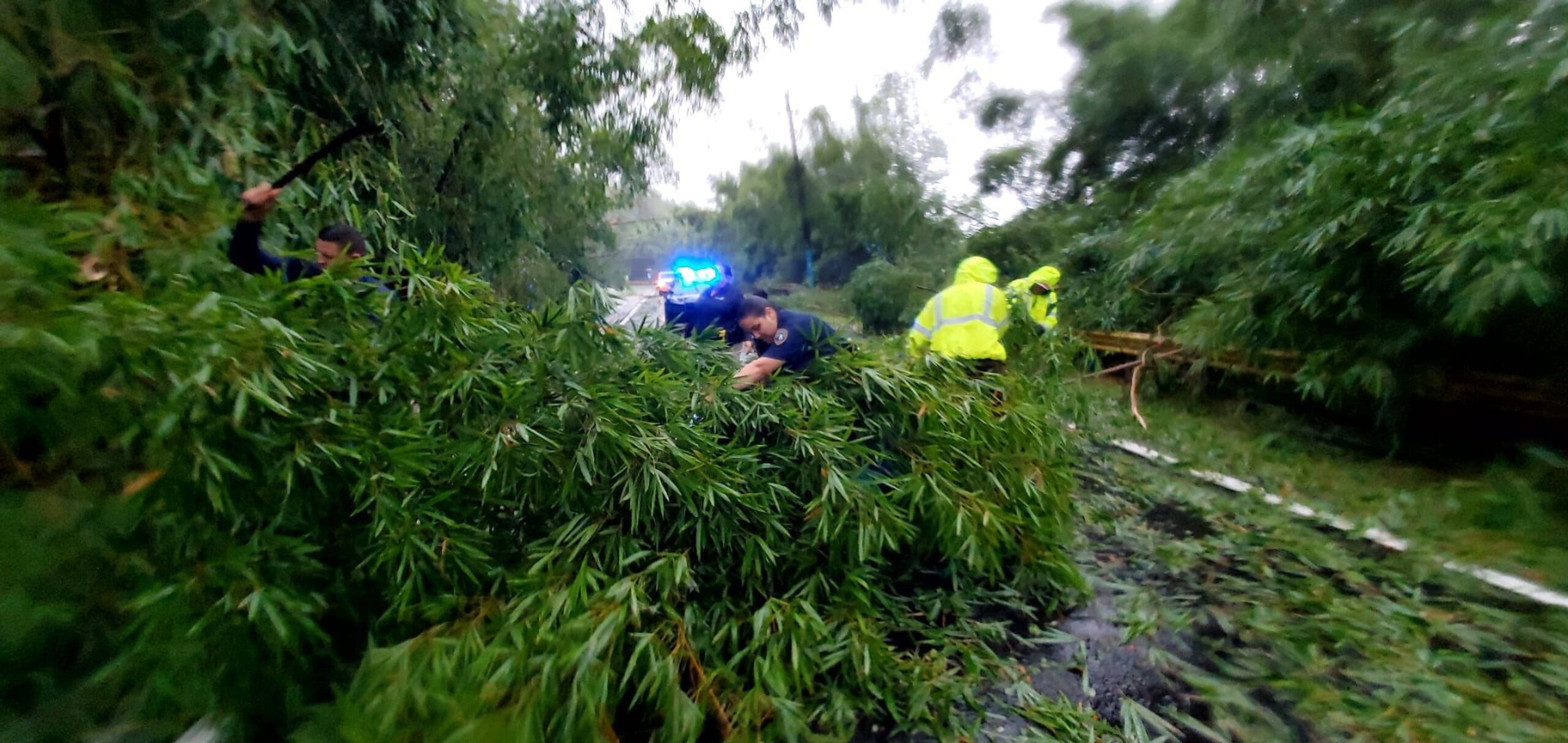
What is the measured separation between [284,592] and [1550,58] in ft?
16.2

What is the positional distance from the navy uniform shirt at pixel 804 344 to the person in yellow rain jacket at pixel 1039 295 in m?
1.61

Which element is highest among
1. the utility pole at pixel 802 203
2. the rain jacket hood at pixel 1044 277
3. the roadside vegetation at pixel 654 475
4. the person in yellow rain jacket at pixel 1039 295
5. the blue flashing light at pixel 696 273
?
the utility pole at pixel 802 203

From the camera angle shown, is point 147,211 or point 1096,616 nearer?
point 147,211

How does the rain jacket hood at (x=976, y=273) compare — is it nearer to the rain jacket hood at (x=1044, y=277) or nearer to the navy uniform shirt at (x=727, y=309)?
the rain jacket hood at (x=1044, y=277)

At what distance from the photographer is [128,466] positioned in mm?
1669

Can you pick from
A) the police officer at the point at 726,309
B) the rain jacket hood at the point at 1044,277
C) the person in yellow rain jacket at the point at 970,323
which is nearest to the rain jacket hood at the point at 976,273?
the person in yellow rain jacket at the point at 970,323

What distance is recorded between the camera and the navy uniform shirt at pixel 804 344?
2.91 meters

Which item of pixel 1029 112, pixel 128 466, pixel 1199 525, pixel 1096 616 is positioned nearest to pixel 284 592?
pixel 128 466

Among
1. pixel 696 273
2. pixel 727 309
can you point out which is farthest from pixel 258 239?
pixel 696 273

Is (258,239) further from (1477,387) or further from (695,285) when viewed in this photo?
(1477,387)

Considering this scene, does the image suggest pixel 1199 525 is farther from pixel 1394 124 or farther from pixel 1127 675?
pixel 1394 124

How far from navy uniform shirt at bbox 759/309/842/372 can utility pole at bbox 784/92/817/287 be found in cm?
1351

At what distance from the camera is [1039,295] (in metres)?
4.66

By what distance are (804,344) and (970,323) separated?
1.27 m
